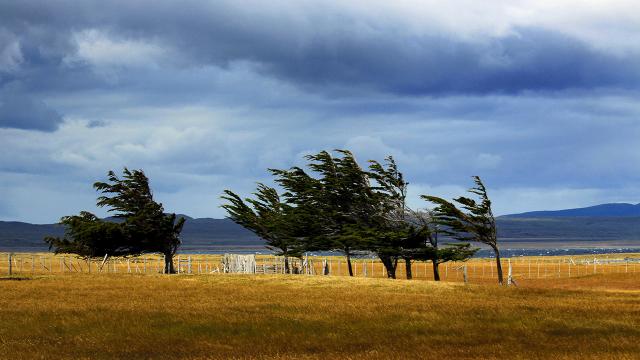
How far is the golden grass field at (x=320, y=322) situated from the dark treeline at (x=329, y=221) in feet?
47.6

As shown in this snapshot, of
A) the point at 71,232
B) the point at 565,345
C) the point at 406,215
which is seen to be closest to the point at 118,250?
the point at 71,232

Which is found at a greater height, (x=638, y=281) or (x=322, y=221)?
(x=322, y=221)

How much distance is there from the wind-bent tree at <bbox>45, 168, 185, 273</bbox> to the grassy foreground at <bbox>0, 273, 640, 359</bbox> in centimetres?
Result: 2899

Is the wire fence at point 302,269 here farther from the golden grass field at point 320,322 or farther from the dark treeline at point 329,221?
the golden grass field at point 320,322

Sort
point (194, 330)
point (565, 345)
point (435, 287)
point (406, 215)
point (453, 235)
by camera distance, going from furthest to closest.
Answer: point (406, 215)
point (453, 235)
point (435, 287)
point (194, 330)
point (565, 345)

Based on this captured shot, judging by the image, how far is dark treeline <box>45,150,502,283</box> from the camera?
214ft

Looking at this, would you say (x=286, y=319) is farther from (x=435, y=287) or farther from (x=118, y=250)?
(x=118, y=250)

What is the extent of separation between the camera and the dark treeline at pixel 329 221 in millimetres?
65250

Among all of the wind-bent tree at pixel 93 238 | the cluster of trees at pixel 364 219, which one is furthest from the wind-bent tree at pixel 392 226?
the wind-bent tree at pixel 93 238

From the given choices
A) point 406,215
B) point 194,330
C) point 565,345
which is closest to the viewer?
point 565,345

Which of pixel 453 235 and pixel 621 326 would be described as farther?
pixel 453 235

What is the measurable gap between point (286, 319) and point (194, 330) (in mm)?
4502

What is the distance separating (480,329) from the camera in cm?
2872

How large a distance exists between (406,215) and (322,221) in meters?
8.49
